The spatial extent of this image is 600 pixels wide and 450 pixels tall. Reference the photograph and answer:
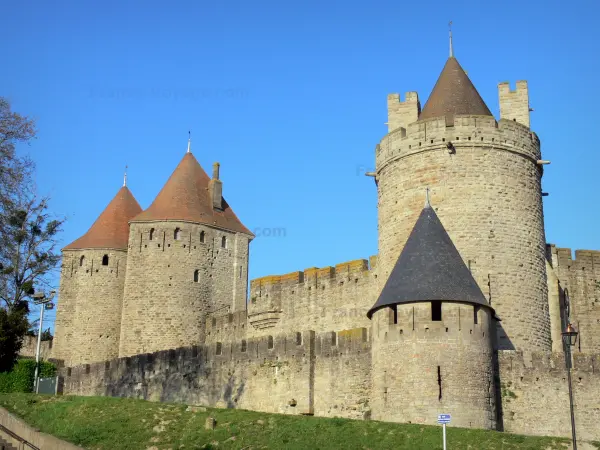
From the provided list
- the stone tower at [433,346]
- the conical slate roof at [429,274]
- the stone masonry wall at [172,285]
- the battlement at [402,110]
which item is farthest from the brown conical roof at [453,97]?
the stone masonry wall at [172,285]

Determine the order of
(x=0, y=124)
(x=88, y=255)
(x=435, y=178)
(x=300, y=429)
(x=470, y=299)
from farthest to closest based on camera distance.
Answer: (x=88, y=255), (x=435, y=178), (x=0, y=124), (x=470, y=299), (x=300, y=429)

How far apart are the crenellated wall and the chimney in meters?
5.00

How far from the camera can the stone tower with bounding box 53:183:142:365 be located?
122 feet

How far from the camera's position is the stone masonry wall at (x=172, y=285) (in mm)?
34688

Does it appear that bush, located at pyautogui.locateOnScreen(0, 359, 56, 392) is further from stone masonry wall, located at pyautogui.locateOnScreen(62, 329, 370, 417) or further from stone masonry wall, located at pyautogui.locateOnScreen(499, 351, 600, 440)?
stone masonry wall, located at pyautogui.locateOnScreen(499, 351, 600, 440)

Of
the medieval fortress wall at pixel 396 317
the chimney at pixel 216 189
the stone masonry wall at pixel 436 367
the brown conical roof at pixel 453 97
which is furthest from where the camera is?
the chimney at pixel 216 189

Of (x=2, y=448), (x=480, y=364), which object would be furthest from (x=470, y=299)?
(x=2, y=448)

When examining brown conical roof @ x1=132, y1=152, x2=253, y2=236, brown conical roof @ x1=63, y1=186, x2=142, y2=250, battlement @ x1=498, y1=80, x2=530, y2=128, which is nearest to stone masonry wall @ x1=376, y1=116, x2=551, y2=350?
battlement @ x1=498, y1=80, x2=530, y2=128

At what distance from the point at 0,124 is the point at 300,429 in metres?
11.4

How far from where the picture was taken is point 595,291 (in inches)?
1117

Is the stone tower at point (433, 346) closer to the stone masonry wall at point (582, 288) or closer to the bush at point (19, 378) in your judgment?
the stone masonry wall at point (582, 288)

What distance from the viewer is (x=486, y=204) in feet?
82.1

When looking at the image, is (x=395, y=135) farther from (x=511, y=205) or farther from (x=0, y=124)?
(x=0, y=124)

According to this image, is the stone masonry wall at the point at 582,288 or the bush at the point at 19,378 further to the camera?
the bush at the point at 19,378
